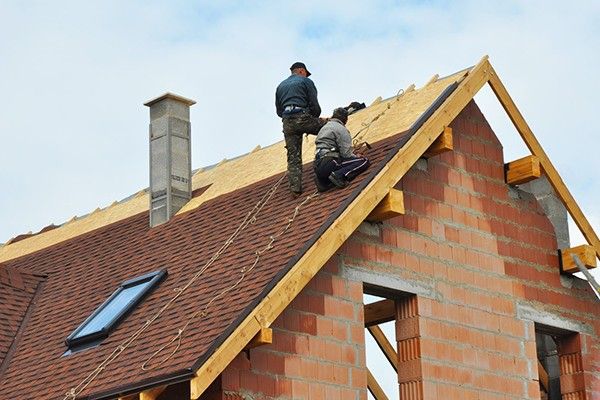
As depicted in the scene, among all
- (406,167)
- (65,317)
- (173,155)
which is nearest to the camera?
(406,167)

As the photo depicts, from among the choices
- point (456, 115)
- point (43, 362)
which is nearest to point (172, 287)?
point (43, 362)

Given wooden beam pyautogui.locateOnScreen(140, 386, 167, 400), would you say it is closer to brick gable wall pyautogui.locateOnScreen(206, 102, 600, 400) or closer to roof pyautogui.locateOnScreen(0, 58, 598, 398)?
roof pyautogui.locateOnScreen(0, 58, 598, 398)

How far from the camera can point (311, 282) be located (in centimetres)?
1628

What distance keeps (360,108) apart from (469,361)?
4.27m

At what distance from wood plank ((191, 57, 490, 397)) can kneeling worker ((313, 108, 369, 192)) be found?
47 centimetres

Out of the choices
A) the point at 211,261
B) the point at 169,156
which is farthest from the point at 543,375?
the point at 169,156

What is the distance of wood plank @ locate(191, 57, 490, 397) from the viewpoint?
47.2 feet

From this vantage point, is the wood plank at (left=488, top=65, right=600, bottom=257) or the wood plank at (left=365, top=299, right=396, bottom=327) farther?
the wood plank at (left=488, top=65, right=600, bottom=257)

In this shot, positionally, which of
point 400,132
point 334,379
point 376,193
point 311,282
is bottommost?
point 334,379

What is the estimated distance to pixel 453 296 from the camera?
17.8 metres

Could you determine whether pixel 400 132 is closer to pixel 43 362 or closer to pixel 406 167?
pixel 406 167

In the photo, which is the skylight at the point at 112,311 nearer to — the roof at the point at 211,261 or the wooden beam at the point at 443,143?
the roof at the point at 211,261

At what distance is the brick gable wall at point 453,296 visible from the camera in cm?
1594

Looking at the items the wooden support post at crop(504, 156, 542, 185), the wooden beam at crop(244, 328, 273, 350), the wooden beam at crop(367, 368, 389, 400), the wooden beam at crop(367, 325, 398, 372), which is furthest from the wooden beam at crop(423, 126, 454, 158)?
the wooden beam at crop(367, 368, 389, 400)
